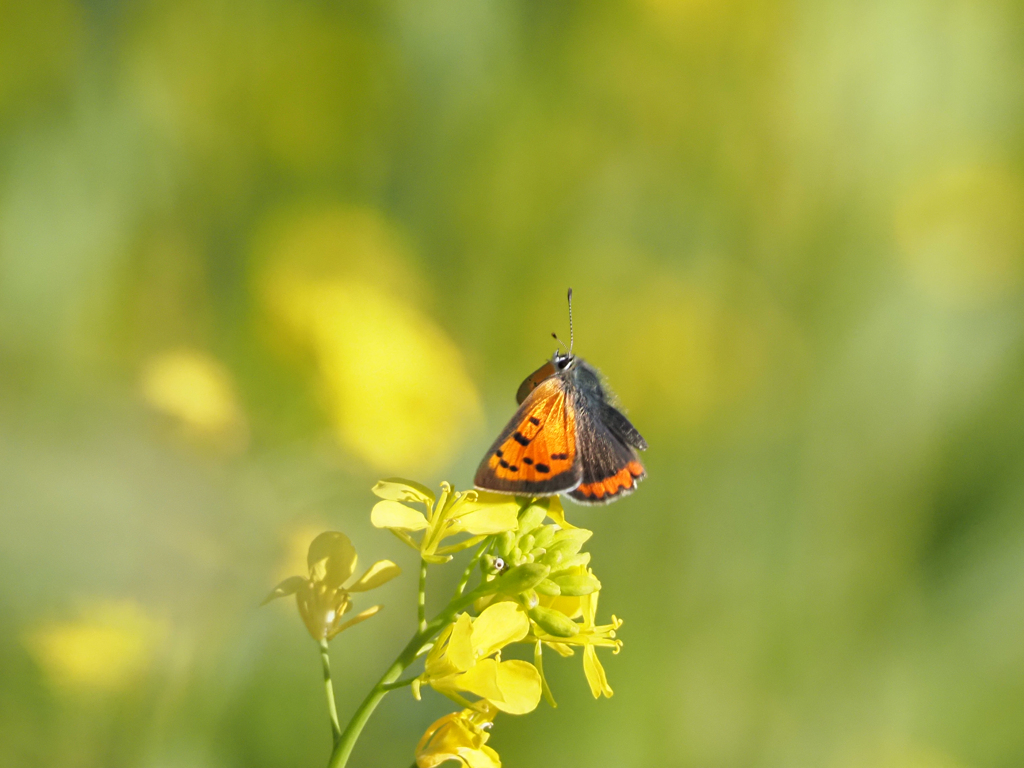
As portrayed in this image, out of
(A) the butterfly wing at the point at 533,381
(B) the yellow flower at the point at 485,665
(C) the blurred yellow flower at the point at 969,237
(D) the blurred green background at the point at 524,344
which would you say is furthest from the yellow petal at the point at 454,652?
(C) the blurred yellow flower at the point at 969,237

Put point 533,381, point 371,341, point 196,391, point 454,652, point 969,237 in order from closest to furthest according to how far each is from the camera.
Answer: point 454,652 → point 533,381 → point 196,391 → point 371,341 → point 969,237

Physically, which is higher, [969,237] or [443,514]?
[969,237]

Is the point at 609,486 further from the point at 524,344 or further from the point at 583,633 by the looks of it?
the point at 524,344

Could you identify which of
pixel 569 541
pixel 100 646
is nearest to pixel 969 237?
pixel 569 541

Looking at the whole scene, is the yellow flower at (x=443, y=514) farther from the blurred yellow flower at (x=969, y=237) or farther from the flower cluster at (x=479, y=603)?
the blurred yellow flower at (x=969, y=237)

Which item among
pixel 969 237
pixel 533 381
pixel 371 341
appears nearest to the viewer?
pixel 533 381

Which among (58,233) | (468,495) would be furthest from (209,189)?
(468,495)

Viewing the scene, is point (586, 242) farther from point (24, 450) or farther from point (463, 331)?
point (24, 450)
